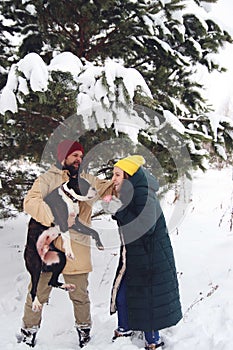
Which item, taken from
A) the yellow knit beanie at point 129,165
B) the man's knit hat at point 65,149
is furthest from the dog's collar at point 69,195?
the yellow knit beanie at point 129,165

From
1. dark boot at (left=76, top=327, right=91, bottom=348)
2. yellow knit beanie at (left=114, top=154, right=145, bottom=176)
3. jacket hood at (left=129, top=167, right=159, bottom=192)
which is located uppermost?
yellow knit beanie at (left=114, top=154, right=145, bottom=176)

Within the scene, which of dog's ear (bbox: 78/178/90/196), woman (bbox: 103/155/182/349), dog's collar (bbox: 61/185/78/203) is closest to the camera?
woman (bbox: 103/155/182/349)

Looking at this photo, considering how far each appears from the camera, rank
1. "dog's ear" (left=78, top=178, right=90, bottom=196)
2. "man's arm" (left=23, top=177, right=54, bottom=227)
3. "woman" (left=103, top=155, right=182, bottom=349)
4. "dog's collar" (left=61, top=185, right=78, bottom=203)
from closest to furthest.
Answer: "woman" (left=103, top=155, right=182, bottom=349), "man's arm" (left=23, top=177, right=54, bottom=227), "dog's collar" (left=61, top=185, right=78, bottom=203), "dog's ear" (left=78, top=178, right=90, bottom=196)

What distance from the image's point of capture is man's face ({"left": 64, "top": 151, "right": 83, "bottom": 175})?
3.19 metres

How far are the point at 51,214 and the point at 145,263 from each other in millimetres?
826

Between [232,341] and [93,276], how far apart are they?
2054 millimetres

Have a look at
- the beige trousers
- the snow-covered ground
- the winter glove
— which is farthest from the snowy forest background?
the winter glove

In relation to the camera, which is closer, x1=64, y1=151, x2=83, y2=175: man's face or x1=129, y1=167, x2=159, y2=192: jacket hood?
x1=129, y1=167, x2=159, y2=192: jacket hood

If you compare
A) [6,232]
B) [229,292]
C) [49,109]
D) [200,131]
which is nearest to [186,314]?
[229,292]

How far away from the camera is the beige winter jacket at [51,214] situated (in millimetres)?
3016

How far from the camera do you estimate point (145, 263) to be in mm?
2914

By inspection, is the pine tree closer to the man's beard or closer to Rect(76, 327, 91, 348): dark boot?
the man's beard

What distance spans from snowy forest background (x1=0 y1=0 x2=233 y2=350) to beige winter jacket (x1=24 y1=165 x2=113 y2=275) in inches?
19.5

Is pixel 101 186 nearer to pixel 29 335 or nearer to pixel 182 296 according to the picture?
pixel 29 335
